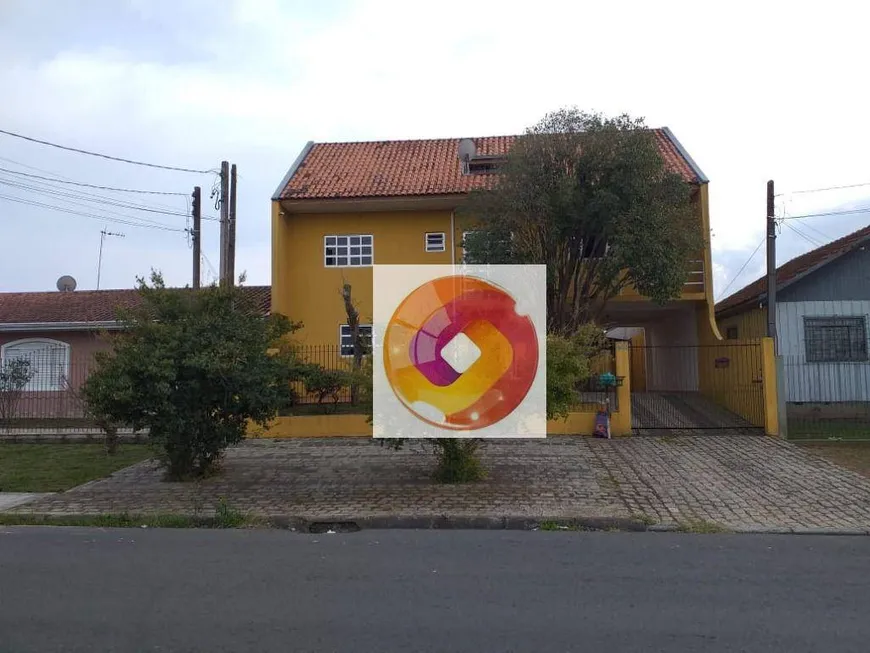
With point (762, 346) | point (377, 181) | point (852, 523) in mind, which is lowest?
point (852, 523)

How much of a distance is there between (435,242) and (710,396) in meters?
7.92

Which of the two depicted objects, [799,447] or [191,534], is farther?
[799,447]

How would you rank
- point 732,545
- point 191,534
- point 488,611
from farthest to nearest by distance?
point 191,534 < point 732,545 < point 488,611

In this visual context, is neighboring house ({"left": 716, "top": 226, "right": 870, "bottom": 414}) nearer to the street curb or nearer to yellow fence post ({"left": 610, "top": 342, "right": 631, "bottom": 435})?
yellow fence post ({"left": 610, "top": 342, "right": 631, "bottom": 435})

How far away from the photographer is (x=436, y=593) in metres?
5.38

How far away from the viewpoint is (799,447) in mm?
12742

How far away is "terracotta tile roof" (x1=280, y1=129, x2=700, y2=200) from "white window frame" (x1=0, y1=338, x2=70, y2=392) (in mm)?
7017

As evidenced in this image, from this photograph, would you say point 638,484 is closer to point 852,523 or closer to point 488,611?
point 852,523

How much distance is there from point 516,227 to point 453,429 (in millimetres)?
6027

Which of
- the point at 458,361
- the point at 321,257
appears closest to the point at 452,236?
the point at 321,257

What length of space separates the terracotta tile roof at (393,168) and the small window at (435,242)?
4.01ft

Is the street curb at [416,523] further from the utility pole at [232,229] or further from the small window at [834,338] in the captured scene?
the small window at [834,338]

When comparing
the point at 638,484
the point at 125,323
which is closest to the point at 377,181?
the point at 125,323

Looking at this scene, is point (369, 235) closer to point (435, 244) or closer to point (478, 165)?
point (435, 244)
